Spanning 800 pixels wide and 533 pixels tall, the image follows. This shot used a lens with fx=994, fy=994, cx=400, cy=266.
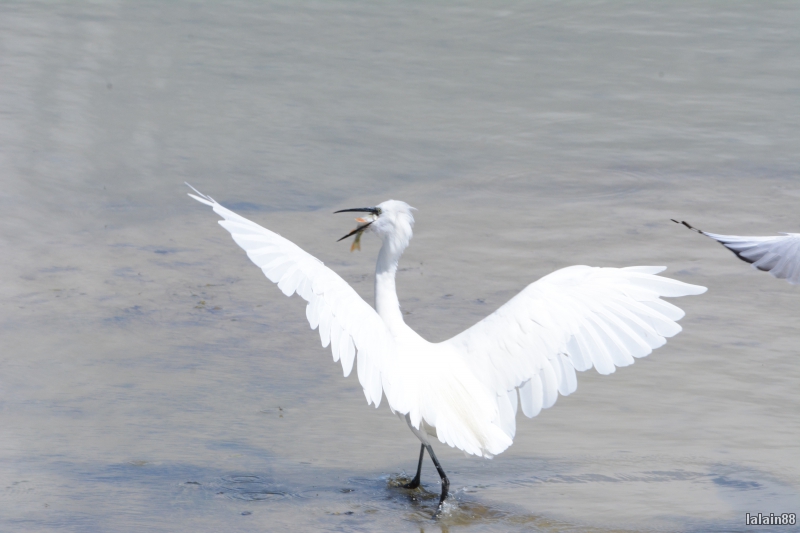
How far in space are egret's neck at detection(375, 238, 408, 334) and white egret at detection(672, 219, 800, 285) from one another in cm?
144

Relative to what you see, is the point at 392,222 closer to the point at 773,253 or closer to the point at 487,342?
the point at 487,342

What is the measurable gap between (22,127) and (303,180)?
298cm

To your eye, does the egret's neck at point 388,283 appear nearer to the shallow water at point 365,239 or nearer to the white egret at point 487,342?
the white egret at point 487,342

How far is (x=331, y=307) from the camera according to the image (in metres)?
4.39

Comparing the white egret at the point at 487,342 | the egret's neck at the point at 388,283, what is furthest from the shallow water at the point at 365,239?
the egret's neck at the point at 388,283

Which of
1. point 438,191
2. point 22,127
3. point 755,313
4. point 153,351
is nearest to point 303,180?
point 438,191

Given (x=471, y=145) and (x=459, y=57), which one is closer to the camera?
(x=471, y=145)

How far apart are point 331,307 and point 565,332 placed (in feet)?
3.63

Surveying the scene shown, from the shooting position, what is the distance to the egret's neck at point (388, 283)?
5.09m

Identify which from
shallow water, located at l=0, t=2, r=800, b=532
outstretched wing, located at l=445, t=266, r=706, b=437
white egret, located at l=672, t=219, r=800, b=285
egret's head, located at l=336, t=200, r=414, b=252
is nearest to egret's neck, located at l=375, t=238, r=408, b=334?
egret's head, located at l=336, t=200, r=414, b=252

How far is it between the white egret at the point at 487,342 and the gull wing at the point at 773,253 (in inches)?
14.5

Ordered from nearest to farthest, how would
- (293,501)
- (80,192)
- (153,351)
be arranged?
(293,501)
(153,351)
(80,192)

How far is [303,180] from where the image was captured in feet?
31.6

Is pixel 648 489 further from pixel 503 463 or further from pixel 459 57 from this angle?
pixel 459 57
